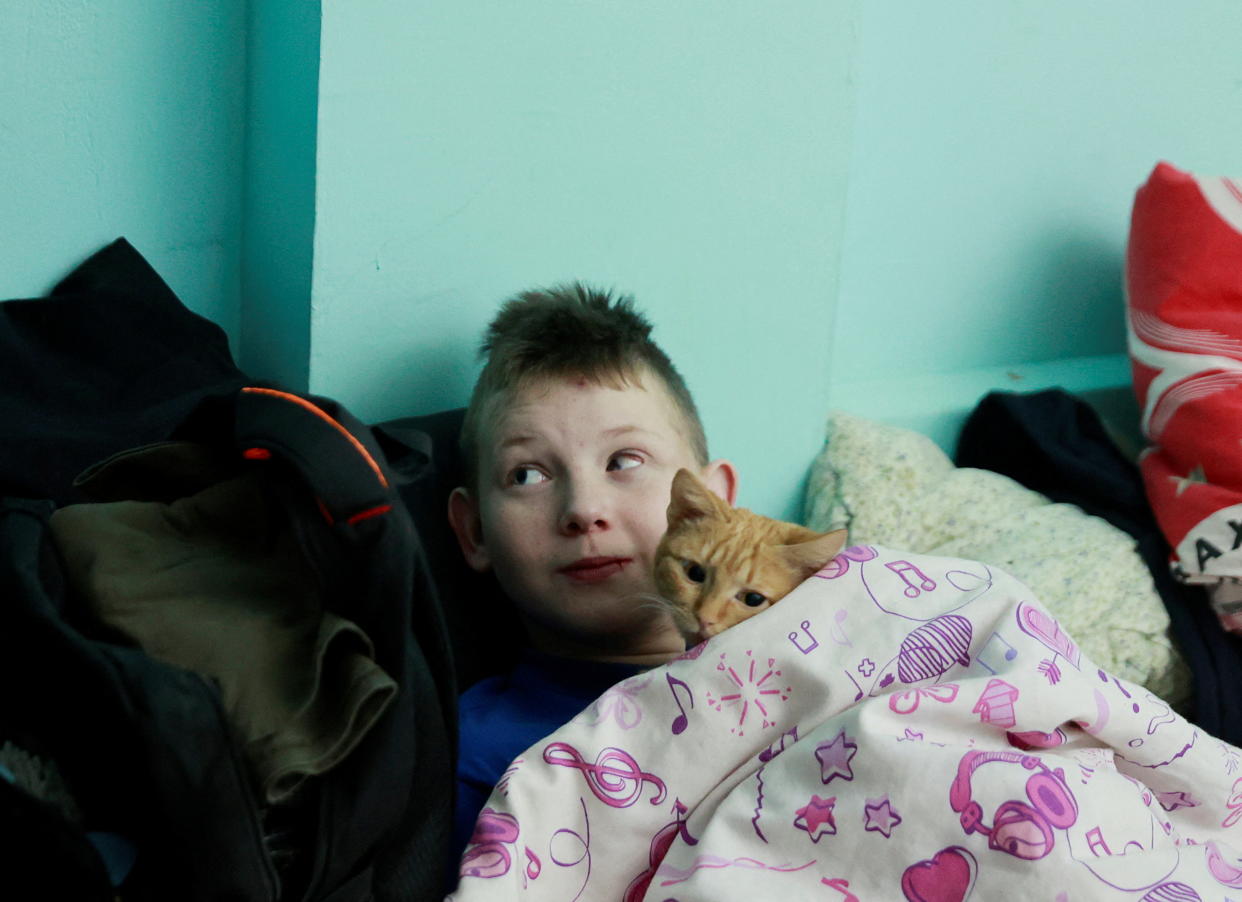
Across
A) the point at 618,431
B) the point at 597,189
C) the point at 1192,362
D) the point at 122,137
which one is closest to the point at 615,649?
the point at 618,431

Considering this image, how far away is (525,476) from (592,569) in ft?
0.38

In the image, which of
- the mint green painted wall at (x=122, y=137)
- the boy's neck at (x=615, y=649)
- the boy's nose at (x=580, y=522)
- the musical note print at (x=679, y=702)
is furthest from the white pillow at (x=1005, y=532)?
the mint green painted wall at (x=122, y=137)

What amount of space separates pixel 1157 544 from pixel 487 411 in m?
0.86

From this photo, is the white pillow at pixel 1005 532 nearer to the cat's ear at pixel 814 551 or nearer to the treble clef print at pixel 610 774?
the cat's ear at pixel 814 551

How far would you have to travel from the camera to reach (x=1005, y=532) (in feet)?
Answer: 4.61

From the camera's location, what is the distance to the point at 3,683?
652 mm

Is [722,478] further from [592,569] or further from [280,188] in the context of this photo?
[280,188]

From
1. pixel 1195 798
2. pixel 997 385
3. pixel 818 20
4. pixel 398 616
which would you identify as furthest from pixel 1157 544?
pixel 398 616

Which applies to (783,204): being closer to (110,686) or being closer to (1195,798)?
(1195,798)

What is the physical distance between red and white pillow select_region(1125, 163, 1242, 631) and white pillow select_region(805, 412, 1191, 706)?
0.26 ft

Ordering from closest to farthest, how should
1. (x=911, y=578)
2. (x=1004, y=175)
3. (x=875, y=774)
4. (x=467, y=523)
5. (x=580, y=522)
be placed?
(x=875, y=774)
(x=911, y=578)
(x=580, y=522)
(x=467, y=523)
(x=1004, y=175)

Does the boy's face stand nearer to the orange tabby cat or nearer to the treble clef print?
the orange tabby cat

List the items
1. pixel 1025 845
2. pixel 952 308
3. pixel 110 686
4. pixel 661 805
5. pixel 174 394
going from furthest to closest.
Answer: pixel 952 308
pixel 174 394
pixel 661 805
pixel 1025 845
pixel 110 686

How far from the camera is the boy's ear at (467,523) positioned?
117 cm
